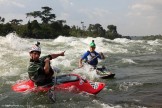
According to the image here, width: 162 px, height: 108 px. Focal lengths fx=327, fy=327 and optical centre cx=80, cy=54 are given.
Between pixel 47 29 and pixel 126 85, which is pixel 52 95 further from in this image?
pixel 47 29

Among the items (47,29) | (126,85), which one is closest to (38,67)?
(126,85)

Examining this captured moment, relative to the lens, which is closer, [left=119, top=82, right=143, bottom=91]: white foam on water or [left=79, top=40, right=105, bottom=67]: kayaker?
[left=119, top=82, right=143, bottom=91]: white foam on water

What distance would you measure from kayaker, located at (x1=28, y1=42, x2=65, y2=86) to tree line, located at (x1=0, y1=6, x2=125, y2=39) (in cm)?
6203

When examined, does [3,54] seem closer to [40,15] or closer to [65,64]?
[65,64]

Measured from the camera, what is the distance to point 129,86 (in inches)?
478

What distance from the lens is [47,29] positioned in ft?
274

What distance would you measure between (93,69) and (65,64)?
504 centimetres

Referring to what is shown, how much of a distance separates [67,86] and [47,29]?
7513 centimetres

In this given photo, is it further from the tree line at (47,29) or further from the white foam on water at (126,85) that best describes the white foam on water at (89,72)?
the tree line at (47,29)

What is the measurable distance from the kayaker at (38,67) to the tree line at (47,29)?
62.0m

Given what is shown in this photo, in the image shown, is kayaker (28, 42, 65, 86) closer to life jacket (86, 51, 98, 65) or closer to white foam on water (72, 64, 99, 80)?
life jacket (86, 51, 98, 65)

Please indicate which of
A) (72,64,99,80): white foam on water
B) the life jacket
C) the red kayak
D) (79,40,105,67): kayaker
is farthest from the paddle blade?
(72,64,99,80): white foam on water

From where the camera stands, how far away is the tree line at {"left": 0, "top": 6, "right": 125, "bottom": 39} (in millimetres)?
75438

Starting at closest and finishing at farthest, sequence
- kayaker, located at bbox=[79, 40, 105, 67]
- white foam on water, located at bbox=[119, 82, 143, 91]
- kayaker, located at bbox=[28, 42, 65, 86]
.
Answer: kayaker, located at bbox=[28, 42, 65, 86] < white foam on water, located at bbox=[119, 82, 143, 91] < kayaker, located at bbox=[79, 40, 105, 67]
